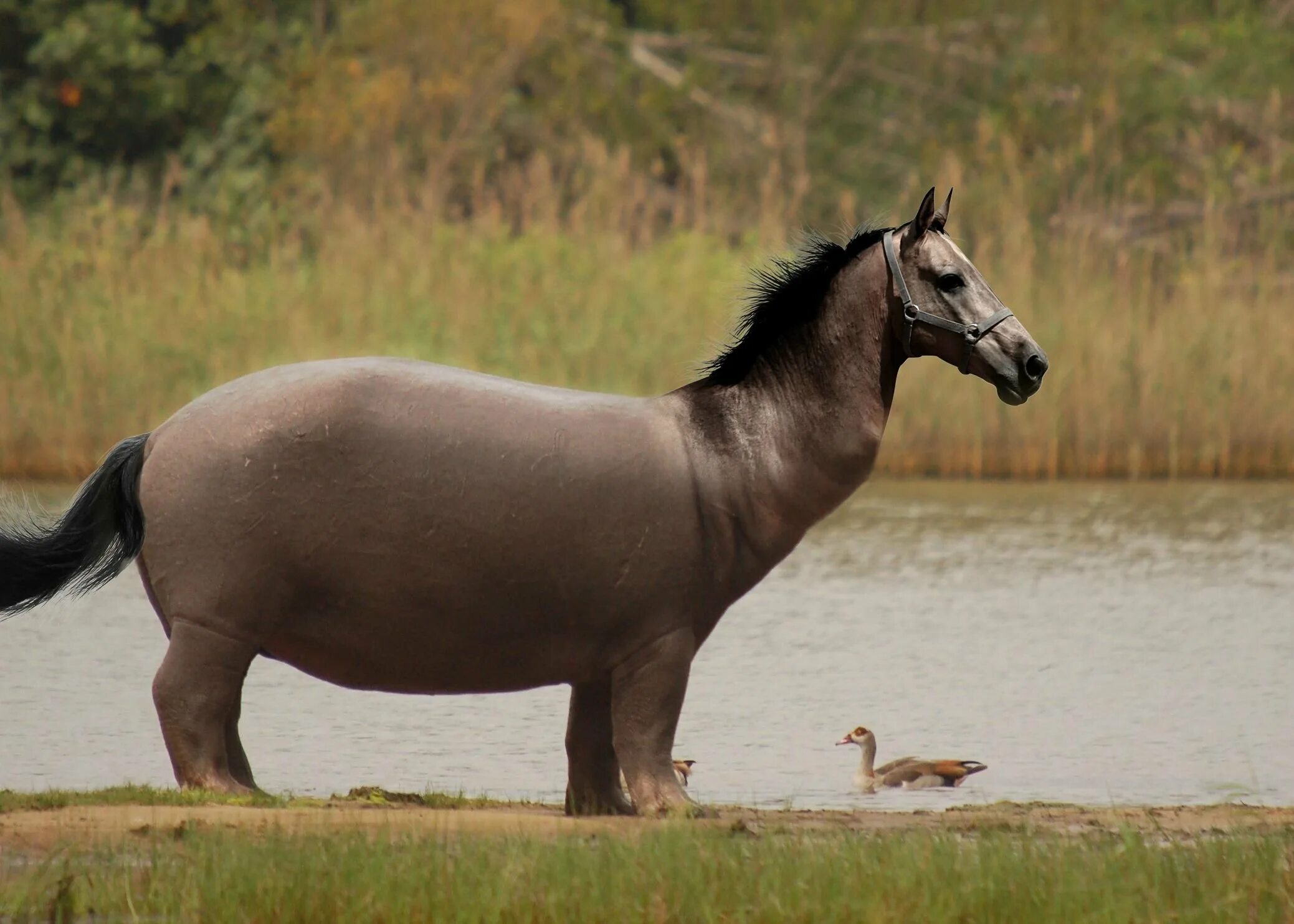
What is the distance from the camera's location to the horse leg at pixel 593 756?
242 inches

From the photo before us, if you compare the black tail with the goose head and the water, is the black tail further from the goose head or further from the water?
the goose head

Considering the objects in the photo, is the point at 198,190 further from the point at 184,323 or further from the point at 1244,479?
the point at 1244,479

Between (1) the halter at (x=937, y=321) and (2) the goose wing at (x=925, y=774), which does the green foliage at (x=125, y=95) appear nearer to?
(2) the goose wing at (x=925, y=774)

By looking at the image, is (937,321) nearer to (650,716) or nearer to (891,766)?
(650,716)

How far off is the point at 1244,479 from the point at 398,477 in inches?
359

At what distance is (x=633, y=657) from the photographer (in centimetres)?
592

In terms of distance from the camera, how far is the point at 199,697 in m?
5.81

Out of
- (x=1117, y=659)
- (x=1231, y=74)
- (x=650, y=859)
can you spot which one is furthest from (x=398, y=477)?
(x=1231, y=74)

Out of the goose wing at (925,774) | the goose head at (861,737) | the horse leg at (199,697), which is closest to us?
the horse leg at (199,697)

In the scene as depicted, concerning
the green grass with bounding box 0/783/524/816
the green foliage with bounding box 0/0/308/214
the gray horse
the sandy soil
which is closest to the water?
the sandy soil

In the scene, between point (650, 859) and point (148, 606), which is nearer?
point (650, 859)

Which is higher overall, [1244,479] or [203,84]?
[203,84]

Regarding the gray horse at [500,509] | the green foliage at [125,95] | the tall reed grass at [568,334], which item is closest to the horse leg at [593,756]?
the gray horse at [500,509]

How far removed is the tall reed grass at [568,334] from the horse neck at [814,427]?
281 inches
